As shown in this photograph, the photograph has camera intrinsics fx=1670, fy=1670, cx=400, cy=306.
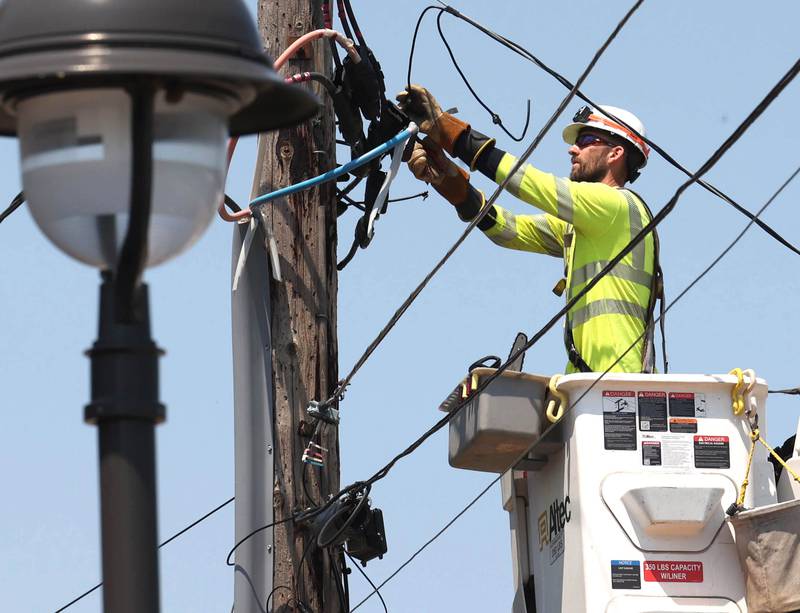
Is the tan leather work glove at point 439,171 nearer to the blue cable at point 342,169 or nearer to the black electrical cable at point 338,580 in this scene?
the blue cable at point 342,169

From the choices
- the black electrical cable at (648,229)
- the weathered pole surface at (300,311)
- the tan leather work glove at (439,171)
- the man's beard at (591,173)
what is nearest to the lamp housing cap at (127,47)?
the black electrical cable at (648,229)

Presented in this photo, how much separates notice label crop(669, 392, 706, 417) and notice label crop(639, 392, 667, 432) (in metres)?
0.03

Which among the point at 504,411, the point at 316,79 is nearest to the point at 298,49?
the point at 316,79

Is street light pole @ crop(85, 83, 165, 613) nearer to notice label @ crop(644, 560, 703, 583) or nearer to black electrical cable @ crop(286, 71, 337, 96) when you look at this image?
notice label @ crop(644, 560, 703, 583)

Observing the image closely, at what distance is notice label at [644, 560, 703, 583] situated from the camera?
6273 mm

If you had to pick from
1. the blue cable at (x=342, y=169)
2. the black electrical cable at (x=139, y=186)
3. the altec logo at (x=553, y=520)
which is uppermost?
the blue cable at (x=342, y=169)

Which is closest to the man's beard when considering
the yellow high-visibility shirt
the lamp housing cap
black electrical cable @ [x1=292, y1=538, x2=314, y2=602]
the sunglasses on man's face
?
the sunglasses on man's face

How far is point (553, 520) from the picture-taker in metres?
6.68

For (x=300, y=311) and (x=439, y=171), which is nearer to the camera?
(x=300, y=311)

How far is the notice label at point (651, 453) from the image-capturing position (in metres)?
6.38

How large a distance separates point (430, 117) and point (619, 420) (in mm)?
1697

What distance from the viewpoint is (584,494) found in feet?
20.7

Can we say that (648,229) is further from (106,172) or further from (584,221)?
(106,172)

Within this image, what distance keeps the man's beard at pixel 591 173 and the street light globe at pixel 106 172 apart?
4924mm
